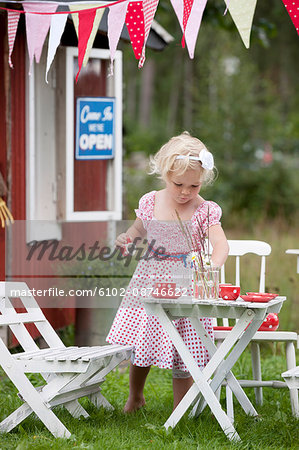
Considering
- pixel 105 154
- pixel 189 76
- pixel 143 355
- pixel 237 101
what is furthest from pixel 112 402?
pixel 189 76

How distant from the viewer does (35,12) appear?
15.9ft

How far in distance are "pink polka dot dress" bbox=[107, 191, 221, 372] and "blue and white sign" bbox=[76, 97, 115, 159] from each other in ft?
6.56

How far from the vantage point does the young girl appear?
4.39m

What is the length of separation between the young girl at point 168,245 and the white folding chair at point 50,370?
0.15m

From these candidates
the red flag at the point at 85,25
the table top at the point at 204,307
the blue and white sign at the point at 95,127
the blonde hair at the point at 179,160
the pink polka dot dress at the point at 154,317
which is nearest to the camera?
the table top at the point at 204,307

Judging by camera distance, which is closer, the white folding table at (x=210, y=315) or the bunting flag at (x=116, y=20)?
the white folding table at (x=210, y=315)

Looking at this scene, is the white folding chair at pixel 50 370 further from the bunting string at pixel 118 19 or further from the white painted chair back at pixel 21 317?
the bunting string at pixel 118 19

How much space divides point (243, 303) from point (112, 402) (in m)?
1.55

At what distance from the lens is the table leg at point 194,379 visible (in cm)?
405

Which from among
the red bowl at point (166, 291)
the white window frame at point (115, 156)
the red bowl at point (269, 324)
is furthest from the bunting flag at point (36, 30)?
the red bowl at point (269, 324)

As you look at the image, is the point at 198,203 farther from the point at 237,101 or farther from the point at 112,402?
the point at 237,101

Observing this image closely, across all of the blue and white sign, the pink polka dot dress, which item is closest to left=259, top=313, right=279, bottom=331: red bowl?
the pink polka dot dress

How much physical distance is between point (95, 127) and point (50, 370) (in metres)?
2.94

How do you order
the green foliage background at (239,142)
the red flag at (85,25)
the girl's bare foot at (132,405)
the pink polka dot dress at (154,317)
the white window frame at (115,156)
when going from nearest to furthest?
the pink polka dot dress at (154,317) < the red flag at (85,25) < the girl's bare foot at (132,405) < the white window frame at (115,156) < the green foliage background at (239,142)
